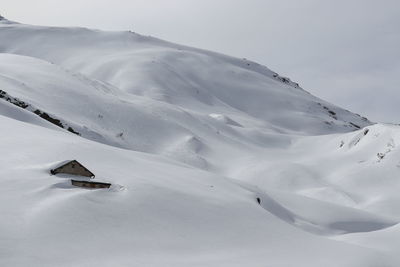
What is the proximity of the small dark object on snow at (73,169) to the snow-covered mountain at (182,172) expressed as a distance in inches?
21.4

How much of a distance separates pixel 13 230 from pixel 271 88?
299 feet

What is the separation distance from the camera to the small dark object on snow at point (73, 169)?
21.1 metres

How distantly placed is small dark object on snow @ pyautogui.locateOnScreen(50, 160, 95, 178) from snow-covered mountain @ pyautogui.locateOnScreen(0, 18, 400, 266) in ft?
1.78

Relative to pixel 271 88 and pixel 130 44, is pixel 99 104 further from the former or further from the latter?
pixel 130 44

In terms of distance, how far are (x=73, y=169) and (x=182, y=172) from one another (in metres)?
7.80

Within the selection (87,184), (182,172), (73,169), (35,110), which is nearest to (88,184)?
(87,184)

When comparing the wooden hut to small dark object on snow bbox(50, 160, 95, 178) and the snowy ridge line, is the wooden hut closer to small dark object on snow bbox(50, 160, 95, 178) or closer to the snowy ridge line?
small dark object on snow bbox(50, 160, 95, 178)

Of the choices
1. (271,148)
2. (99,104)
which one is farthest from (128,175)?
(271,148)

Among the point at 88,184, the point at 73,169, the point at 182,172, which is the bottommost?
the point at 88,184

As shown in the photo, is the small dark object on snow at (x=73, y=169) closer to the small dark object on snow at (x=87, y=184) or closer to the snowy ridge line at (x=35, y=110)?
the small dark object on snow at (x=87, y=184)

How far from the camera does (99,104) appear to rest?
168 feet

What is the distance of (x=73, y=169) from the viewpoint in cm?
2141

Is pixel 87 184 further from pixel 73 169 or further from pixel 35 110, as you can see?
pixel 35 110

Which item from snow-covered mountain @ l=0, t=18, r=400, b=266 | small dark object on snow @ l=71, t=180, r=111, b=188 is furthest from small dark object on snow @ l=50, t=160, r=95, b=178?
small dark object on snow @ l=71, t=180, r=111, b=188
